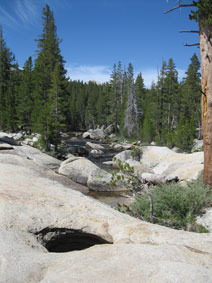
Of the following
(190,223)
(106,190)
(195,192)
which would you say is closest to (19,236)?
(190,223)

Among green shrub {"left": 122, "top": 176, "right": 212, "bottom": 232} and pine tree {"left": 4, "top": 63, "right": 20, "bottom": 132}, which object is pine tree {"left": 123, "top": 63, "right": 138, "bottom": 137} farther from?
green shrub {"left": 122, "top": 176, "right": 212, "bottom": 232}

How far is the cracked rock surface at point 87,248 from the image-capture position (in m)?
2.14

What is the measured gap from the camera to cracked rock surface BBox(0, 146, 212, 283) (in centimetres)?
214

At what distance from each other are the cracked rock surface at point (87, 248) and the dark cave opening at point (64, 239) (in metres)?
0.02

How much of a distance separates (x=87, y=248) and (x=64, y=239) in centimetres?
57

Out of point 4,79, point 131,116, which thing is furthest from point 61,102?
point 4,79

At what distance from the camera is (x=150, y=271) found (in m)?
2.14

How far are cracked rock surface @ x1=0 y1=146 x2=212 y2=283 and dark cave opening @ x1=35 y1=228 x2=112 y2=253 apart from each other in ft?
0.05

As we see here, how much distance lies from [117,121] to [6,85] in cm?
2514

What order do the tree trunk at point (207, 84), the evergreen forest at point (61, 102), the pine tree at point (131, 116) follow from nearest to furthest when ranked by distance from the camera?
the tree trunk at point (207, 84) < the evergreen forest at point (61, 102) < the pine tree at point (131, 116)

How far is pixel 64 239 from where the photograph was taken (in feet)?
12.2

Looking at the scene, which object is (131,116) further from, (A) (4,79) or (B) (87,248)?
(B) (87,248)

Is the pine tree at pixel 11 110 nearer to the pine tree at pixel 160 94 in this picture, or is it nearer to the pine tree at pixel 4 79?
the pine tree at pixel 4 79

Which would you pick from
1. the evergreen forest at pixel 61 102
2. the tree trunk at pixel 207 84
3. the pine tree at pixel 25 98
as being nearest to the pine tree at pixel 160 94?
the evergreen forest at pixel 61 102
